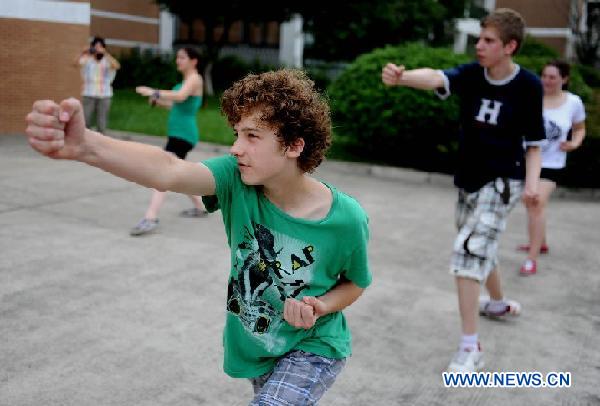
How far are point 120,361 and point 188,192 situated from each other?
2.01 metres

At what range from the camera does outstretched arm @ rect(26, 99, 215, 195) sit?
5.69ft

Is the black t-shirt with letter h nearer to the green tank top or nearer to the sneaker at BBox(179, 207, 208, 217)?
the green tank top

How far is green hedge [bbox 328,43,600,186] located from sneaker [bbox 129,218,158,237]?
5365mm

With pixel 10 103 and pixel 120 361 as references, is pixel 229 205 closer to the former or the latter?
pixel 120 361

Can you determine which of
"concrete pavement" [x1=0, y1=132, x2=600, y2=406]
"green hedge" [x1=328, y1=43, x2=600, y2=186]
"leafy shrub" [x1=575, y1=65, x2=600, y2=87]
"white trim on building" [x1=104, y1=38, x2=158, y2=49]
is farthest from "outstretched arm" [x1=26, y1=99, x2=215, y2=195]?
"white trim on building" [x1=104, y1=38, x2=158, y2=49]

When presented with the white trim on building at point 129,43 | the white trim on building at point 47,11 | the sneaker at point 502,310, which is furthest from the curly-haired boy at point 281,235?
the white trim on building at point 129,43

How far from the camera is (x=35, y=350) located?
406cm

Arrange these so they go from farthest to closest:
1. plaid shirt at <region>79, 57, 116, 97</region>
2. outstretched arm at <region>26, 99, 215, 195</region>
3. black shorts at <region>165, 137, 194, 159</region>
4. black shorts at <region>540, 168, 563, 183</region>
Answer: plaid shirt at <region>79, 57, 116, 97</region>
black shorts at <region>165, 137, 194, 159</region>
black shorts at <region>540, 168, 563, 183</region>
outstretched arm at <region>26, 99, 215, 195</region>

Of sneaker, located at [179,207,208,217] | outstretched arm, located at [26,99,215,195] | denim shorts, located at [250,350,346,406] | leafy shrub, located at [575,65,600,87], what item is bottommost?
sneaker, located at [179,207,208,217]

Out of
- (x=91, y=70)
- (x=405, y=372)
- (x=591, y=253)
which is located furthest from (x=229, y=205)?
(x=91, y=70)

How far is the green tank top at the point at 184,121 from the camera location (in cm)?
739

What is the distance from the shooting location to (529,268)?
6.30 metres

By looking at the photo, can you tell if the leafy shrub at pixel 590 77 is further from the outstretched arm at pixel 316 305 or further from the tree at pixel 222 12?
the outstretched arm at pixel 316 305

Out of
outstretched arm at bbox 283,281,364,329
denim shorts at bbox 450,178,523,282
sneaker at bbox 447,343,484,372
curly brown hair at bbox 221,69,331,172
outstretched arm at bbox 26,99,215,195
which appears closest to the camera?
outstretched arm at bbox 26,99,215,195
